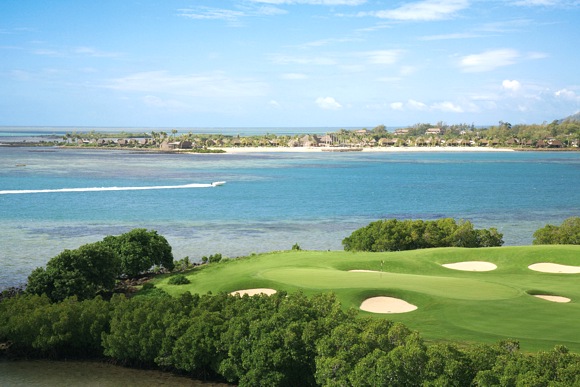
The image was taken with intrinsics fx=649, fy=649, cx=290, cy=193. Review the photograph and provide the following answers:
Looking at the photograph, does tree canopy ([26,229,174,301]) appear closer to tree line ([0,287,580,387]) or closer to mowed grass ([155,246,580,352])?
mowed grass ([155,246,580,352])

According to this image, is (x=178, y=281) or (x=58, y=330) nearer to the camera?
(x=58, y=330)

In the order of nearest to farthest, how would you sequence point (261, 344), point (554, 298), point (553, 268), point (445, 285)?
point (261, 344)
point (554, 298)
point (445, 285)
point (553, 268)

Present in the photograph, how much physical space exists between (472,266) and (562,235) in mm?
12205

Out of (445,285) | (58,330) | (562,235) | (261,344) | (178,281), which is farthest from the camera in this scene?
(562,235)

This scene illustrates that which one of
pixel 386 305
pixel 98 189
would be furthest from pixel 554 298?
pixel 98 189

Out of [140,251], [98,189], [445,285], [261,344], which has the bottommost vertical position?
[98,189]

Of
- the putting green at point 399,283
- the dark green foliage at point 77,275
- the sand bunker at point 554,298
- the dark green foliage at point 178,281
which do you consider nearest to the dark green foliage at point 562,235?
the putting green at point 399,283

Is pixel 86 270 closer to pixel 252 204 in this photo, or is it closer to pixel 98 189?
pixel 252 204

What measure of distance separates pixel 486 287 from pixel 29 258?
107 feet

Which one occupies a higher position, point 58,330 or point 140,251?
point 140,251

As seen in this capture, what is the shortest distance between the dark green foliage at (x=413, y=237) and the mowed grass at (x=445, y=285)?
5.26 m

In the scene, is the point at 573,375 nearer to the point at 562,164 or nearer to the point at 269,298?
the point at 269,298

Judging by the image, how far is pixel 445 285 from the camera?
3062 cm

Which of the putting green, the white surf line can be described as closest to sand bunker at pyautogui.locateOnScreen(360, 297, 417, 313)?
the putting green
